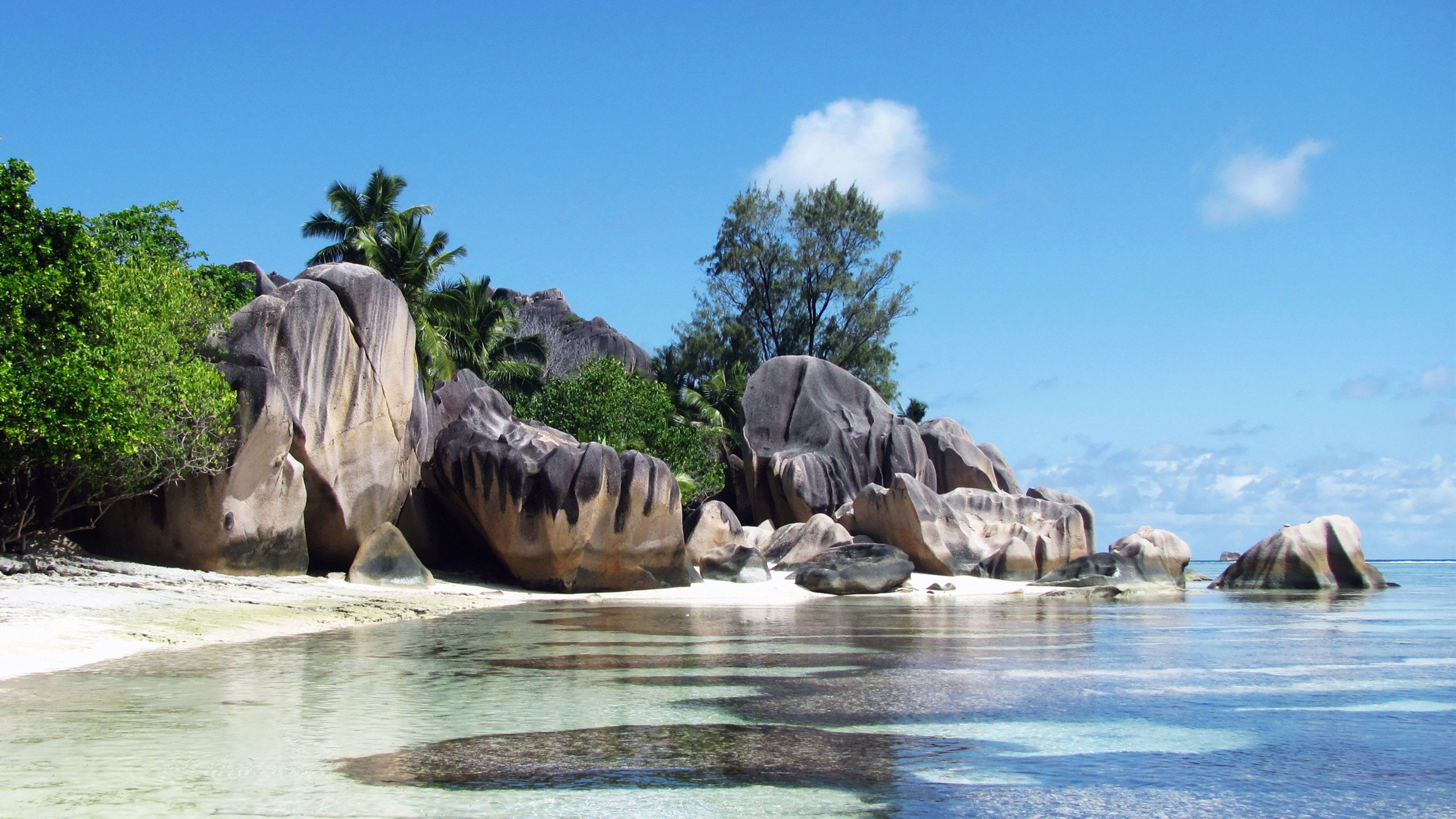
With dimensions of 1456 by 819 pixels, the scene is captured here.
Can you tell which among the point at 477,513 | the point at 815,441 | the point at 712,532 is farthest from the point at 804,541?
the point at 477,513

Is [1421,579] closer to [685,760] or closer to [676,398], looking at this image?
[676,398]

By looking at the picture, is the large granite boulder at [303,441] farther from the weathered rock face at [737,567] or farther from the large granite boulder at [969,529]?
the large granite boulder at [969,529]

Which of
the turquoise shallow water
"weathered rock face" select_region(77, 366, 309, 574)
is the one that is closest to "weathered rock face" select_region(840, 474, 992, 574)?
"weathered rock face" select_region(77, 366, 309, 574)

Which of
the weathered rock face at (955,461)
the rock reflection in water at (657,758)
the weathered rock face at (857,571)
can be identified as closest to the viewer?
the rock reflection in water at (657,758)

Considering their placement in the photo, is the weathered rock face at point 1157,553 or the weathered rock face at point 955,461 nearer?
the weathered rock face at point 1157,553

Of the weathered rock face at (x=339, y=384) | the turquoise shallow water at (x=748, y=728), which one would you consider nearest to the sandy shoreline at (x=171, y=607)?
the turquoise shallow water at (x=748, y=728)

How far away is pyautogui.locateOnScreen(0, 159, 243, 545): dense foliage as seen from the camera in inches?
496

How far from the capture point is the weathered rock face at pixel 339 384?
16.6m

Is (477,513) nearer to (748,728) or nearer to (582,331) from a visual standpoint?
(748,728)

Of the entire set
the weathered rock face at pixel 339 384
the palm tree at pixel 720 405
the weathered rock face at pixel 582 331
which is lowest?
the weathered rock face at pixel 339 384

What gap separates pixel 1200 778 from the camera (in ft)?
15.5

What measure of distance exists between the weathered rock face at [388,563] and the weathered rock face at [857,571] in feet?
25.0

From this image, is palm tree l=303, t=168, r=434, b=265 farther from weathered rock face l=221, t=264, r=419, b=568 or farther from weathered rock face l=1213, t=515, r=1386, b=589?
weathered rock face l=1213, t=515, r=1386, b=589

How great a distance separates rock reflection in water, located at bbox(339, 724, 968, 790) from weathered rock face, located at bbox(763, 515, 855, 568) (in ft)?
62.2
